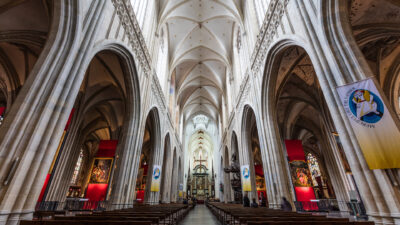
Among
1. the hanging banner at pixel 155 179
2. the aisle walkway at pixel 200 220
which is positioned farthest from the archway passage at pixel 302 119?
the hanging banner at pixel 155 179

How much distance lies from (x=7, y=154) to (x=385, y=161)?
21.9 feet

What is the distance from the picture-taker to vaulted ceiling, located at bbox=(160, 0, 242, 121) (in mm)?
13461

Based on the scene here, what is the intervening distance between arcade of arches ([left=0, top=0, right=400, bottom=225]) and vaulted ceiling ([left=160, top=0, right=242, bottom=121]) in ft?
0.36

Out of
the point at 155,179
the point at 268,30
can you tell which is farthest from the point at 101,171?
the point at 268,30

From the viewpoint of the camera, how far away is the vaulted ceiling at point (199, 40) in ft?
44.2

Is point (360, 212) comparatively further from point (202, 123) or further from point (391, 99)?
point (202, 123)

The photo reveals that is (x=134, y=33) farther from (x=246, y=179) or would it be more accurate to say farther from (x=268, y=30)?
(x=246, y=179)

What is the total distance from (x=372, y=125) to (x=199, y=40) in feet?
52.8

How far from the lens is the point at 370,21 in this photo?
6340mm

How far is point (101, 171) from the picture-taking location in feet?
34.3

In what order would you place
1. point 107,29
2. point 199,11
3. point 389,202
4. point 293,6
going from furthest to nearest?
point 199,11, point 107,29, point 293,6, point 389,202

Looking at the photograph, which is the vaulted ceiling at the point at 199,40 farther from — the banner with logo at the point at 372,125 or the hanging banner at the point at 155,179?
the banner with logo at the point at 372,125

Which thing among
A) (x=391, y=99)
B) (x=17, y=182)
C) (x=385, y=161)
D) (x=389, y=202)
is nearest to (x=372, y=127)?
(x=385, y=161)

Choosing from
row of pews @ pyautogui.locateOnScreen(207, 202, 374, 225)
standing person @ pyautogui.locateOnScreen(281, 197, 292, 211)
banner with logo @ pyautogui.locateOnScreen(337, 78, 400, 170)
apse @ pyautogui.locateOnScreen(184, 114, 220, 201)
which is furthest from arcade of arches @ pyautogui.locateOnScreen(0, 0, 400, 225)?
apse @ pyautogui.locateOnScreen(184, 114, 220, 201)
